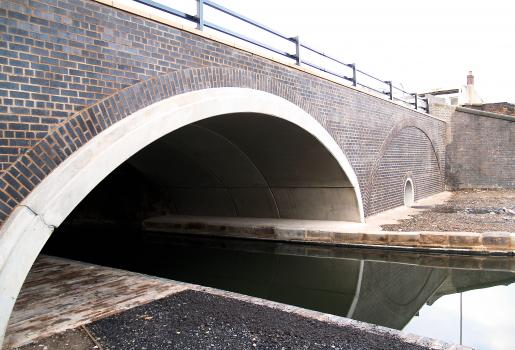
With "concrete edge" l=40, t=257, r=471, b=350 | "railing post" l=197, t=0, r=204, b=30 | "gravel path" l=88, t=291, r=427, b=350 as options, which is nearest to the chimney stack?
"railing post" l=197, t=0, r=204, b=30

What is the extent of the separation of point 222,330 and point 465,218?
8.06 metres

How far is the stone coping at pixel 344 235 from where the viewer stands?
7.56 m

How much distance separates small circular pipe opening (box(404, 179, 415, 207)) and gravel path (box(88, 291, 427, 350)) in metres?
10.5

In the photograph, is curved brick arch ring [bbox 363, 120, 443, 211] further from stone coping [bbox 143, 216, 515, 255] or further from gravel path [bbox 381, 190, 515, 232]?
stone coping [bbox 143, 216, 515, 255]

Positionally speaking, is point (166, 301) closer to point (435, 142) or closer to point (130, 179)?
point (130, 179)

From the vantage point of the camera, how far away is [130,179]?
46.5 ft

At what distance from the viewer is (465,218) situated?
10016 millimetres

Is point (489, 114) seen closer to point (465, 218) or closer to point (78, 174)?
point (465, 218)

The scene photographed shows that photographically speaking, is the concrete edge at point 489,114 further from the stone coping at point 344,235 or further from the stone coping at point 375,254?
the stone coping at point 375,254

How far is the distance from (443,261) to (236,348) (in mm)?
5411

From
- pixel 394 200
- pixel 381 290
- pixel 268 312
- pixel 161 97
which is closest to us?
pixel 268 312

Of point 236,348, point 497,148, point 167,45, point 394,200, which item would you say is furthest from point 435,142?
point 236,348

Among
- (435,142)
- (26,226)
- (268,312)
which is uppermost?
(435,142)

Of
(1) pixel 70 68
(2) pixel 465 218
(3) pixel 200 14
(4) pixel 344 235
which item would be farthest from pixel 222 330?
(2) pixel 465 218
